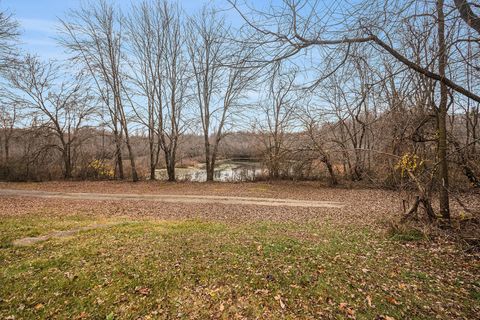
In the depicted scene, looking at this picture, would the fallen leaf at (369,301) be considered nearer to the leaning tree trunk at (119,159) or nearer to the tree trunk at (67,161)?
the leaning tree trunk at (119,159)

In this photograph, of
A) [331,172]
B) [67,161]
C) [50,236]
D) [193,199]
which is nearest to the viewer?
[50,236]

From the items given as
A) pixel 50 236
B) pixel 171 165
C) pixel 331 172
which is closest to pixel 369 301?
pixel 50 236

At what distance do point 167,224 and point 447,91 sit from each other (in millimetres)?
7945

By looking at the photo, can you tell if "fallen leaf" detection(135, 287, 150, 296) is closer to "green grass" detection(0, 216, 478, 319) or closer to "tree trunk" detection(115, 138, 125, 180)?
"green grass" detection(0, 216, 478, 319)

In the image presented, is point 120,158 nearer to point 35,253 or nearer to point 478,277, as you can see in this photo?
point 35,253

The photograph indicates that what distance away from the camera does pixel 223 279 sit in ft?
12.2

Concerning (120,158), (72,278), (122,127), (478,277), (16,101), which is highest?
(16,101)

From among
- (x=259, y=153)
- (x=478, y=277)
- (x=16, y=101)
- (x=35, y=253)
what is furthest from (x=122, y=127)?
(x=478, y=277)

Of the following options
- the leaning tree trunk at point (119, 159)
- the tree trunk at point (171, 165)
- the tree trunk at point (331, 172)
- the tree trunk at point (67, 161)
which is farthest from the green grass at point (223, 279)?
the tree trunk at point (67, 161)

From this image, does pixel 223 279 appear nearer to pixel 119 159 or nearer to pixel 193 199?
pixel 193 199

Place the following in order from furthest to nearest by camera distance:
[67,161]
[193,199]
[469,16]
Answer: [67,161] → [193,199] → [469,16]

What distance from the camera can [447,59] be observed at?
3697mm

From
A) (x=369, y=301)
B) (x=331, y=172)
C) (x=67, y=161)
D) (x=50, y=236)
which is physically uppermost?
(x=67, y=161)

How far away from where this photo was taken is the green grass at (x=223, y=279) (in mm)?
3094
